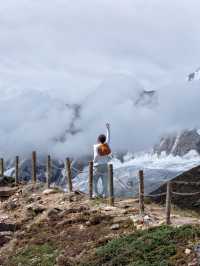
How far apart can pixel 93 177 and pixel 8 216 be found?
4.40 m

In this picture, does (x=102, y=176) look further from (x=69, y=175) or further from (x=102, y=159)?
(x=69, y=175)

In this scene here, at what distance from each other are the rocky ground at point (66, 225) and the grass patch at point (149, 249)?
37 cm

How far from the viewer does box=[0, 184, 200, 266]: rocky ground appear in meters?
19.4

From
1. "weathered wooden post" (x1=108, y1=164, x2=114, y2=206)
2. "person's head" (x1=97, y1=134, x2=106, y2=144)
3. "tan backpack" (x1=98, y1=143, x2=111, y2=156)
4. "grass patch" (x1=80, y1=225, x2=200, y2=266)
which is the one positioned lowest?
"grass patch" (x1=80, y1=225, x2=200, y2=266)

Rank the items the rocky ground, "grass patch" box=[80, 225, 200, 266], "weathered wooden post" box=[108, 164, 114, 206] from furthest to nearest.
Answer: "weathered wooden post" box=[108, 164, 114, 206], the rocky ground, "grass patch" box=[80, 225, 200, 266]

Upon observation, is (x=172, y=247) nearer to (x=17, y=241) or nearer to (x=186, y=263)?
(x=186, y=263)

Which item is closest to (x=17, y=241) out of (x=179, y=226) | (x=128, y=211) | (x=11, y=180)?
(x=128, y=211)

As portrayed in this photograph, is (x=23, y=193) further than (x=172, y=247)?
Yes

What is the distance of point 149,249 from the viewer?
16969 millimetres

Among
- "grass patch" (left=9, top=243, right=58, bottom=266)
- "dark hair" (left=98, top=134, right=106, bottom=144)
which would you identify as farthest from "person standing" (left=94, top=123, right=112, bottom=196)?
"grass patch" (left=9, top=243, right=58, bottom=266)

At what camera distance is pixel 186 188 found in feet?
181

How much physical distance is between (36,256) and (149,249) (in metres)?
4.81

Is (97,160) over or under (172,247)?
over

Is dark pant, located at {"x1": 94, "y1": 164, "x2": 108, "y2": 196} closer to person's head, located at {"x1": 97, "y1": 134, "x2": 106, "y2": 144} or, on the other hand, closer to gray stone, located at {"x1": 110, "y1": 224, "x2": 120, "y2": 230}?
person's head, located at {"x1": 97, "y1": 134, "x2": 106, "y2": 144}
